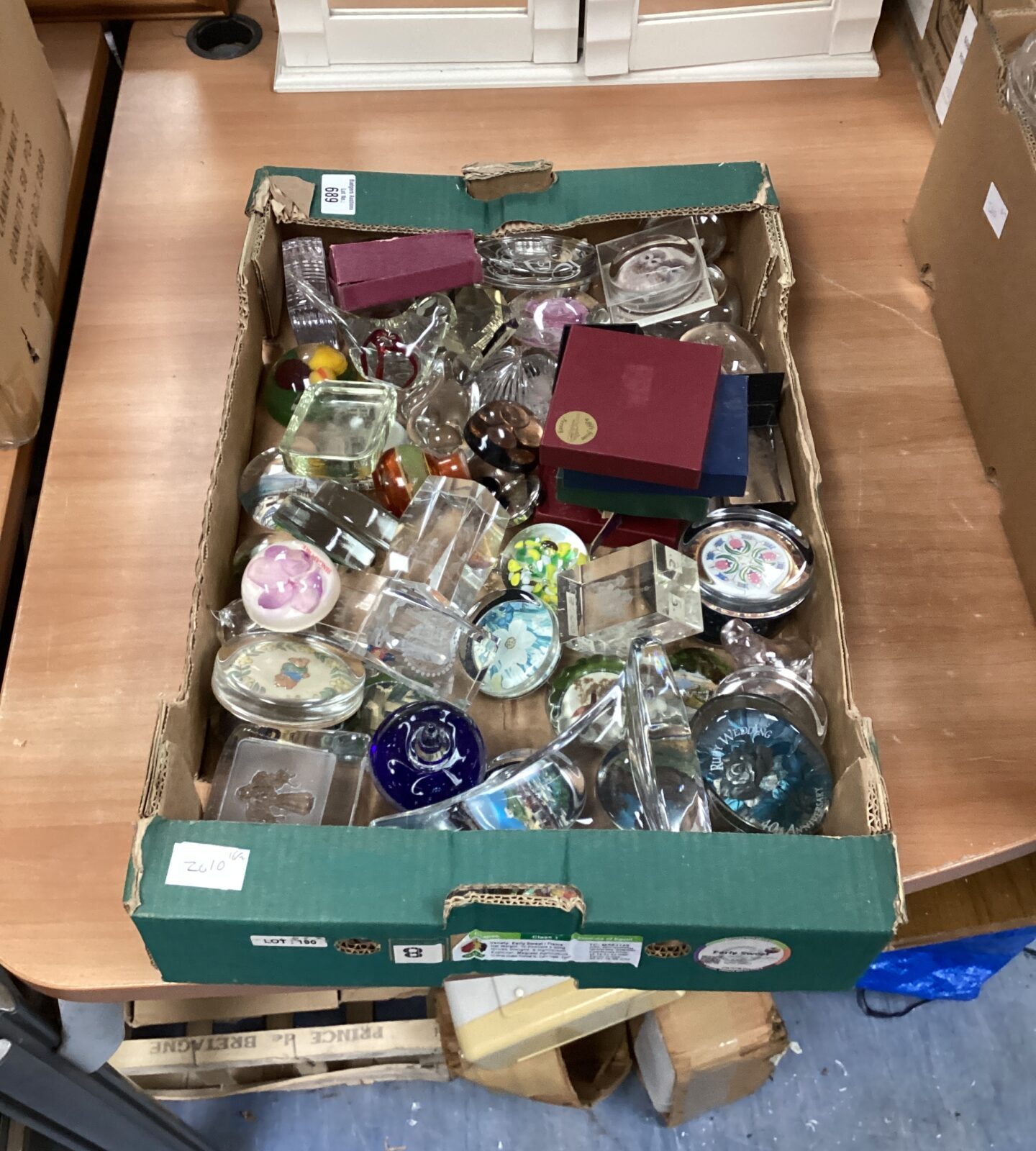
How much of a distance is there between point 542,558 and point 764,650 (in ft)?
0.76

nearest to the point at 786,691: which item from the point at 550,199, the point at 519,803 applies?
the point at 519,803

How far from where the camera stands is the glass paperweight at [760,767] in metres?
0.86

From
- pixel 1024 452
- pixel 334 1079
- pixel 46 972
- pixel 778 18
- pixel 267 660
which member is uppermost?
pixel 778 18

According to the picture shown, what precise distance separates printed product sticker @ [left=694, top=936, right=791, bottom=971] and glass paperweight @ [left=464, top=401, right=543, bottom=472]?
1.64 ft

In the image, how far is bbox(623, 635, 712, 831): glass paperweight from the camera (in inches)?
32.9

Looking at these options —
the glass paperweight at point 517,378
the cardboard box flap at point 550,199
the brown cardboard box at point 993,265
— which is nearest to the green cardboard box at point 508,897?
the brown cardboard box at point 993,265

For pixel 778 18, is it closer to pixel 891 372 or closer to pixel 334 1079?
pixel 891 372

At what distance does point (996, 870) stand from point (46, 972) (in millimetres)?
1033

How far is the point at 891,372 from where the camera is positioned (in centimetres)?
115

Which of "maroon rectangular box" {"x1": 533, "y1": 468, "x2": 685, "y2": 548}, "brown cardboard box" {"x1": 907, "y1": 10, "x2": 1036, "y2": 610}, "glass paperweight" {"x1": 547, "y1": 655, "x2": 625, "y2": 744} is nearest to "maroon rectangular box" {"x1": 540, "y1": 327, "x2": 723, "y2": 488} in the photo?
"maroon rectangular box" {"x1": 533, "y1": 468, "x2": 685, "y2": 548}

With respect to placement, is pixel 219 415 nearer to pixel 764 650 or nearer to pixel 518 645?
pixel 518 645

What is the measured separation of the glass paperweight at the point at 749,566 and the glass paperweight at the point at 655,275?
27 centimetres

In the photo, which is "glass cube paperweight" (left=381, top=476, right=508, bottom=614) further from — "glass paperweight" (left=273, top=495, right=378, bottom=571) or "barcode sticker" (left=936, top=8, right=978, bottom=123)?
"barcode sticker" (left=936, top=8, right=978, bottom=123)

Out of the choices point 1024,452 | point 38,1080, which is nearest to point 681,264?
point 1024,452
